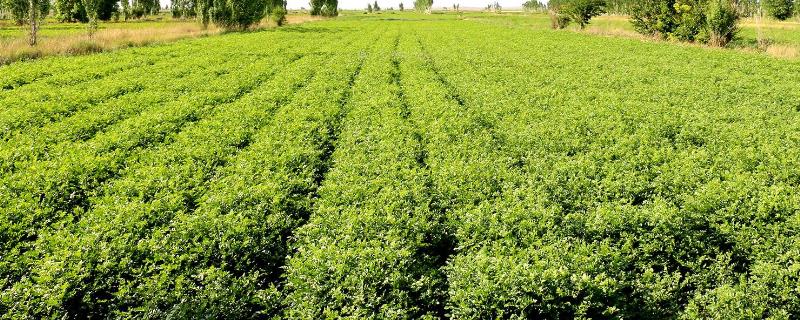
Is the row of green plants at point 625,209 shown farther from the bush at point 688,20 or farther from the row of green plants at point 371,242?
the bush at point 688,20

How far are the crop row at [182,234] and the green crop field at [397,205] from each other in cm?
4

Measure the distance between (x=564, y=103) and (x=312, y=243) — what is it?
1365cm

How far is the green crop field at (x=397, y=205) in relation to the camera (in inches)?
255

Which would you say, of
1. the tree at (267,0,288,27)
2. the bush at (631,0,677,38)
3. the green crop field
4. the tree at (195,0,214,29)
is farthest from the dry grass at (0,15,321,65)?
the bush at (631,0,677,38)

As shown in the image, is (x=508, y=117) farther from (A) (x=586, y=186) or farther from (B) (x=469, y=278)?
(B) (x=469, y=278)

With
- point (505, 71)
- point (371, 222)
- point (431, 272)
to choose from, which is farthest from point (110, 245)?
point (505, 71)

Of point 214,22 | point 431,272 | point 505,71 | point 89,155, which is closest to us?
point 431,272

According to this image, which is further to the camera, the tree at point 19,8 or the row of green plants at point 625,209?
the tree at point 19,8

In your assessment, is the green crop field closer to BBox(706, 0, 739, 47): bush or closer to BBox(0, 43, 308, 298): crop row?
BBox(0, 43, 308, 298): crop row

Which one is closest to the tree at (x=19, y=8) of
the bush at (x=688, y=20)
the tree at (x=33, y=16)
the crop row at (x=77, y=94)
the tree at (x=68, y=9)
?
the tree at (x=33, y=16)

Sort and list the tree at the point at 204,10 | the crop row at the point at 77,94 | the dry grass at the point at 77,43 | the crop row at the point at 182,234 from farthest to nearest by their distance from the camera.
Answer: the tree at the point at 204,10
the dry grass at the point at 77,43
the crop row at the point at 77,94
the crop row at the point at 182,234

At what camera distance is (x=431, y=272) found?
7.13m

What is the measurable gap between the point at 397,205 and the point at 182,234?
4.01 metres

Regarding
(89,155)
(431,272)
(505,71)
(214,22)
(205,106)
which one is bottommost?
(431,272)
